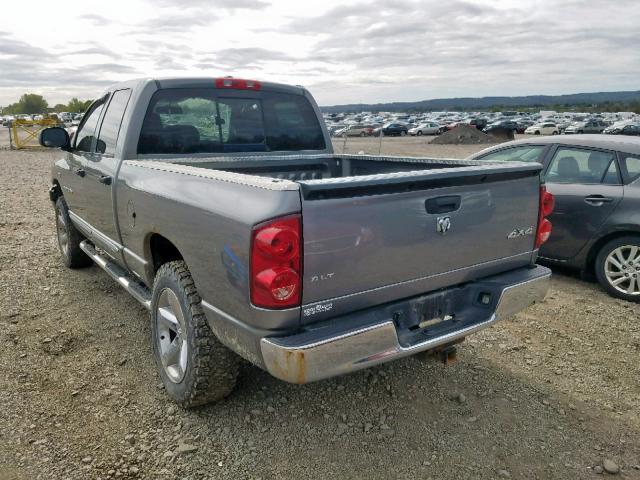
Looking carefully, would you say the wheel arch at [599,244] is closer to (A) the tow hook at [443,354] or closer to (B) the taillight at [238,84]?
(A) the tow hook at [443,354]

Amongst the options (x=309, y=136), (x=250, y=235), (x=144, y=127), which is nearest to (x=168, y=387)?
(x=250, y=235)

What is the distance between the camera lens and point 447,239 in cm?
286

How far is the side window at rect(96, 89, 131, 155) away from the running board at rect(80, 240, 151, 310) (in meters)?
0.96

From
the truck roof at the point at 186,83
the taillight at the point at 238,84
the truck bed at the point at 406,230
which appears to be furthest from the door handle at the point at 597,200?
the taillight at the point at 238,84

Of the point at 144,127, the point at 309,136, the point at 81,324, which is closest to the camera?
the point at 144,127

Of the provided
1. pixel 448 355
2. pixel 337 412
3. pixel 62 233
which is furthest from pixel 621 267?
pixel 62 233

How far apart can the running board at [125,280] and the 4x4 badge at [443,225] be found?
2.00 meters

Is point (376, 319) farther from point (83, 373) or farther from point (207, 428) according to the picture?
point (83, 373)

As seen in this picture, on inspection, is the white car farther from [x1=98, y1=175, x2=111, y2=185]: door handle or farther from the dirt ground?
[x1=98, y1=175, x2=111, y2=185]: door handle

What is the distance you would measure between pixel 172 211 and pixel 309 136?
2.09 metres

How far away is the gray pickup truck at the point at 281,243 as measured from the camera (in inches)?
93.9

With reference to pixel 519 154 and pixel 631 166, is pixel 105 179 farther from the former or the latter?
pixel 631 166

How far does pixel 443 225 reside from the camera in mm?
2805

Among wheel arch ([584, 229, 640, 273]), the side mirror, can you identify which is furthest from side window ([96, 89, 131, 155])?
wheel arch ([584, 229, 640, 273])
